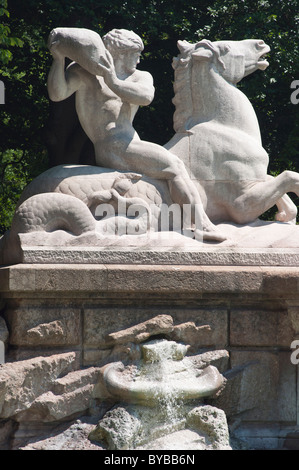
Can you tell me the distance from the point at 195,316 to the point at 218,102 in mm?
2116

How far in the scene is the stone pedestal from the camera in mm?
7078

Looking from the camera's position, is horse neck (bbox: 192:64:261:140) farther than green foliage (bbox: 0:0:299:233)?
No

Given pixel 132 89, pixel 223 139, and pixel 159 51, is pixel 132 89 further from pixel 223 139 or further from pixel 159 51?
pixel 159 51

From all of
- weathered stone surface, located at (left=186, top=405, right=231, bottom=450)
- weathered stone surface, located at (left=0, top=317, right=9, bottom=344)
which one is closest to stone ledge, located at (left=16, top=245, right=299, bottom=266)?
weathered stone surface, located at (left=0, top=317, right=9, bottom=344)

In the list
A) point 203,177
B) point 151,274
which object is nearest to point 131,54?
point 203,177

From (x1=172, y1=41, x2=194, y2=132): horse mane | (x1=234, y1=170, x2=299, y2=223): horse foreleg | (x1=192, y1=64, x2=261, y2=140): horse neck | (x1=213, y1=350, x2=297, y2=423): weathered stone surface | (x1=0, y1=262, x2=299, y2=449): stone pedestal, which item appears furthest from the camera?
(x1=172, y1=41, x2=194, y2=132): horse mane

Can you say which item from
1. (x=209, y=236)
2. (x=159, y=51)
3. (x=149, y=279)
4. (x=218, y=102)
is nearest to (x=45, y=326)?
(x=149, y=279)

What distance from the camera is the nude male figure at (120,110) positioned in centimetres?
795

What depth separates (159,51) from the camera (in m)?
12.6

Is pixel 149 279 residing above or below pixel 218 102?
below

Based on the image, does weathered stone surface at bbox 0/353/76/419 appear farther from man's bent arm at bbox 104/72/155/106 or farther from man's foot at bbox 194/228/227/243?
man's bent arm at bbox 104/72/155/106

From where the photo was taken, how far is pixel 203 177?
323 inches

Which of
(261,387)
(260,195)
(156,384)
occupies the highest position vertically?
(260,195)

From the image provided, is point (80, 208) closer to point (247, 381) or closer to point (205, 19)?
point (247, 381)
